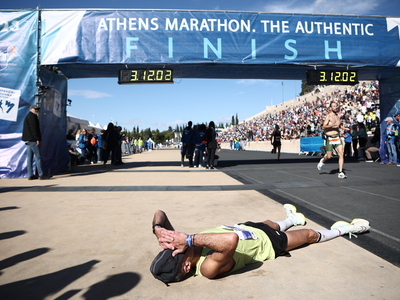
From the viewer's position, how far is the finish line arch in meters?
8.62

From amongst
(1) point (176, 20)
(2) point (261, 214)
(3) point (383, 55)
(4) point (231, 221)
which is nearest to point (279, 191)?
(2) point (261, 214)

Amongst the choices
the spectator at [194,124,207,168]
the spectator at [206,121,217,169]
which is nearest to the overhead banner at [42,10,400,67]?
the spectator at [206,121,217,169]

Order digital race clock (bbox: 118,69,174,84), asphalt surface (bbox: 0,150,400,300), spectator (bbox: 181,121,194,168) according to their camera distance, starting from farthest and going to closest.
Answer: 1. spectator (bbox: 181,121,194,168)
2. digital race clock (bbox: 118,69,174,84)
3. asphalt surface (bbox: 0,150,400,300)

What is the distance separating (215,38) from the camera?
9672 mm

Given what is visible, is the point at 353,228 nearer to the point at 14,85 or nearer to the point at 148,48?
the point at 148,48

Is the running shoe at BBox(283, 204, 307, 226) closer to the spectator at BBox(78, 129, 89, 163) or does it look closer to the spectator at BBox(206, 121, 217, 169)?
the spectator at BBox(206, 121, 217, 169)

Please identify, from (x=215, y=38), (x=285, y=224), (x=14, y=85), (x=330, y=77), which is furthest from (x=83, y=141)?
(x=285, y=224)

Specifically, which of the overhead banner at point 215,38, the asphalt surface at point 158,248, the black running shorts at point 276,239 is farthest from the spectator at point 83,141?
the black running shorts at point 276,239

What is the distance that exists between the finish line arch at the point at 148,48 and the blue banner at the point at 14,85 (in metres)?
0.03

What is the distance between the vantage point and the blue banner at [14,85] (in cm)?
847

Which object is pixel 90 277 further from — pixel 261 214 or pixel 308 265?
pixel 261 214

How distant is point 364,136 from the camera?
14.4 meters

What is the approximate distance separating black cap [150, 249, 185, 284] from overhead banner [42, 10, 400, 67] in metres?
8.45

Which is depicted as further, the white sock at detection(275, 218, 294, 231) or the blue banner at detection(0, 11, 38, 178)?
the blue banner at detection(0, 11, 38, 178)
